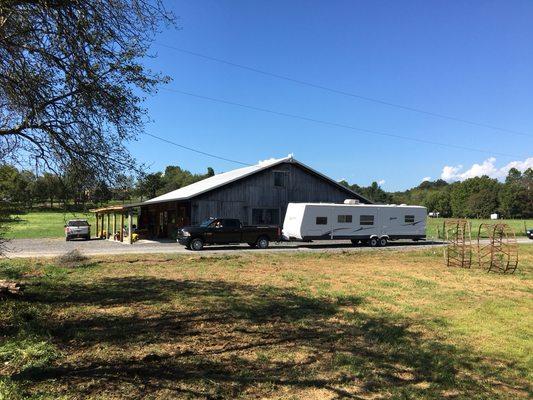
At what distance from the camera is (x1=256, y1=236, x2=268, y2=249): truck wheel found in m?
26.9

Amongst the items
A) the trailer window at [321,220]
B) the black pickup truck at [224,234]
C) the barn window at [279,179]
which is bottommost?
the black pickup truck at [224,234]

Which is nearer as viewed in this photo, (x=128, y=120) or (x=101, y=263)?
(x=128, y=120)

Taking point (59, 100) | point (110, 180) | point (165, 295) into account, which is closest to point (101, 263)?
point (165, 295)

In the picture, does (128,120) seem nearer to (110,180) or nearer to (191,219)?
(110,180)

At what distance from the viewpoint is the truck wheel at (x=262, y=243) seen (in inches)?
1059

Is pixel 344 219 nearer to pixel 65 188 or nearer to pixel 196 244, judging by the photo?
pixel 196 244

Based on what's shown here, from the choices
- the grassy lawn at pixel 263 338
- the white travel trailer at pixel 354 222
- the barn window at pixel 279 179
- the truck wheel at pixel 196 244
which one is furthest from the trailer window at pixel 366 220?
the grassy lawn at pixel 263 338

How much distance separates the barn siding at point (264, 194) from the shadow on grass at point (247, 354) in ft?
71.8

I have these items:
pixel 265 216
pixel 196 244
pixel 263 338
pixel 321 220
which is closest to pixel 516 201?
pixel 265 216

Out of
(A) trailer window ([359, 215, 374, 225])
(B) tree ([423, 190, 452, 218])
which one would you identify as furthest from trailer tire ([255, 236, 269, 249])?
(B) tree ([423, 190, 452, 218])

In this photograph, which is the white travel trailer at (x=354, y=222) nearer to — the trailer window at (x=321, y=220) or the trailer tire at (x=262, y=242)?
the trailer window at (x=321, y=220)

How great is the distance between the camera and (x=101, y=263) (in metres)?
17.0

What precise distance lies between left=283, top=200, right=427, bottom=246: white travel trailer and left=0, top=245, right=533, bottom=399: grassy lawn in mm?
14274

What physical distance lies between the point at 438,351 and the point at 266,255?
599 inches
